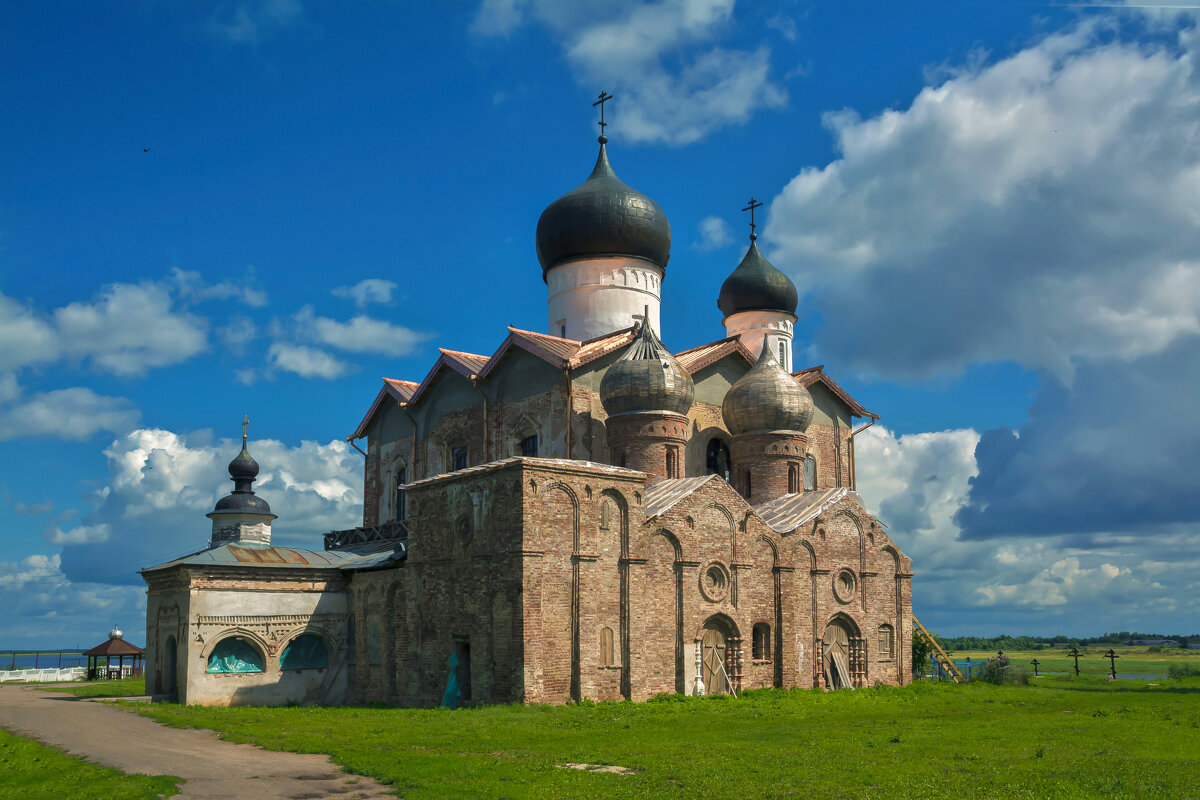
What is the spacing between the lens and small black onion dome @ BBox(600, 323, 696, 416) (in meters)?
23.0

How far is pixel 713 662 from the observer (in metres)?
21.6

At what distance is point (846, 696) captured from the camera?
22.5 m

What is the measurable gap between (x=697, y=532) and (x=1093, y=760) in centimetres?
1035

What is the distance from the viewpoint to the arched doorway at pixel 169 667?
76.1 feet

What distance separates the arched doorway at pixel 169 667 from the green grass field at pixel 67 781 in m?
9.43

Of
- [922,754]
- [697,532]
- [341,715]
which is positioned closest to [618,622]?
[697,532]

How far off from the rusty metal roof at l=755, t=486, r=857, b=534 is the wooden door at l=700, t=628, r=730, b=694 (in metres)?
3.08

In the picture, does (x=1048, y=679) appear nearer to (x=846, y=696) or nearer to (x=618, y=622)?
(x=846, y=696)

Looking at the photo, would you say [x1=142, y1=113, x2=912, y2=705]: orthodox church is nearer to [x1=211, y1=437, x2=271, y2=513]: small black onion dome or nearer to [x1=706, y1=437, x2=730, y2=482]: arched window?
[x1=706, y1=437, x2=730, y2=482]: arched window

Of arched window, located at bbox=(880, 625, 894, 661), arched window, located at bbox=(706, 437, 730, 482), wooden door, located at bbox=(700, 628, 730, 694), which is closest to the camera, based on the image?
wooden door, located at bbox=(700, 628, 730, 694)

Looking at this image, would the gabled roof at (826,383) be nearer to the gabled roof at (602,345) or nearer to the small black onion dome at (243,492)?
the gabled roof at (602,345)

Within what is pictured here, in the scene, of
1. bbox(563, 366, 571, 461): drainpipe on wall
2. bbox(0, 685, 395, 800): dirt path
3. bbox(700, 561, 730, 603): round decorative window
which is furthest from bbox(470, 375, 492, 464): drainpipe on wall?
bbox(0, 685, 395, 800): dirt path

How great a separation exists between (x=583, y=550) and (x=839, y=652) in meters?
8.37

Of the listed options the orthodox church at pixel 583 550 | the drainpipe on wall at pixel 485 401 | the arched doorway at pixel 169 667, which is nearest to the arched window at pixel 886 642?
the orthodox church at pixel 583 550
